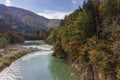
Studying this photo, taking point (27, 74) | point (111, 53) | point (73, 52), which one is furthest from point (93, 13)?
point (111, 53)

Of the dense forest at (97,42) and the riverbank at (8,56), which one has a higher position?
the dense forest at (97,42)

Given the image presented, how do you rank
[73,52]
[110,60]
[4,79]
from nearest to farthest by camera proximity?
1. [110,60]
2. [4,79]
3. [73,52]

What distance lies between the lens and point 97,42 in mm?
49844

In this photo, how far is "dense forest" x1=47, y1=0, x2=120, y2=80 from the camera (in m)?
34.8

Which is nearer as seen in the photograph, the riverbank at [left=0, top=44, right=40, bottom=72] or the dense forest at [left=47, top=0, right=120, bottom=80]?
the dense forest at [left=47, top=0, right=120, bottom=80]

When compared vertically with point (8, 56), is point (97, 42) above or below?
above

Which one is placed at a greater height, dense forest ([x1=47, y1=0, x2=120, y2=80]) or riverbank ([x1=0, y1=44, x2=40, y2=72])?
dense forest ([x1=47, y1=0, x2=120, y2=80])

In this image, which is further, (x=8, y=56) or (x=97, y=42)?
(x=8, y=56)

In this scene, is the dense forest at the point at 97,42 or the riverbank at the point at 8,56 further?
the riverbank at the point at 8,56

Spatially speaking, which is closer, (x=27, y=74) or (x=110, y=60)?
(x=110, y=60)

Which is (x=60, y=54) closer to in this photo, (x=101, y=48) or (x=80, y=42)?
(x=80, y=42)

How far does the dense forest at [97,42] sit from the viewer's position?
34.8 metres

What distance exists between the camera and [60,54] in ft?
288

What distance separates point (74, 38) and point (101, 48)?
24892 mm
